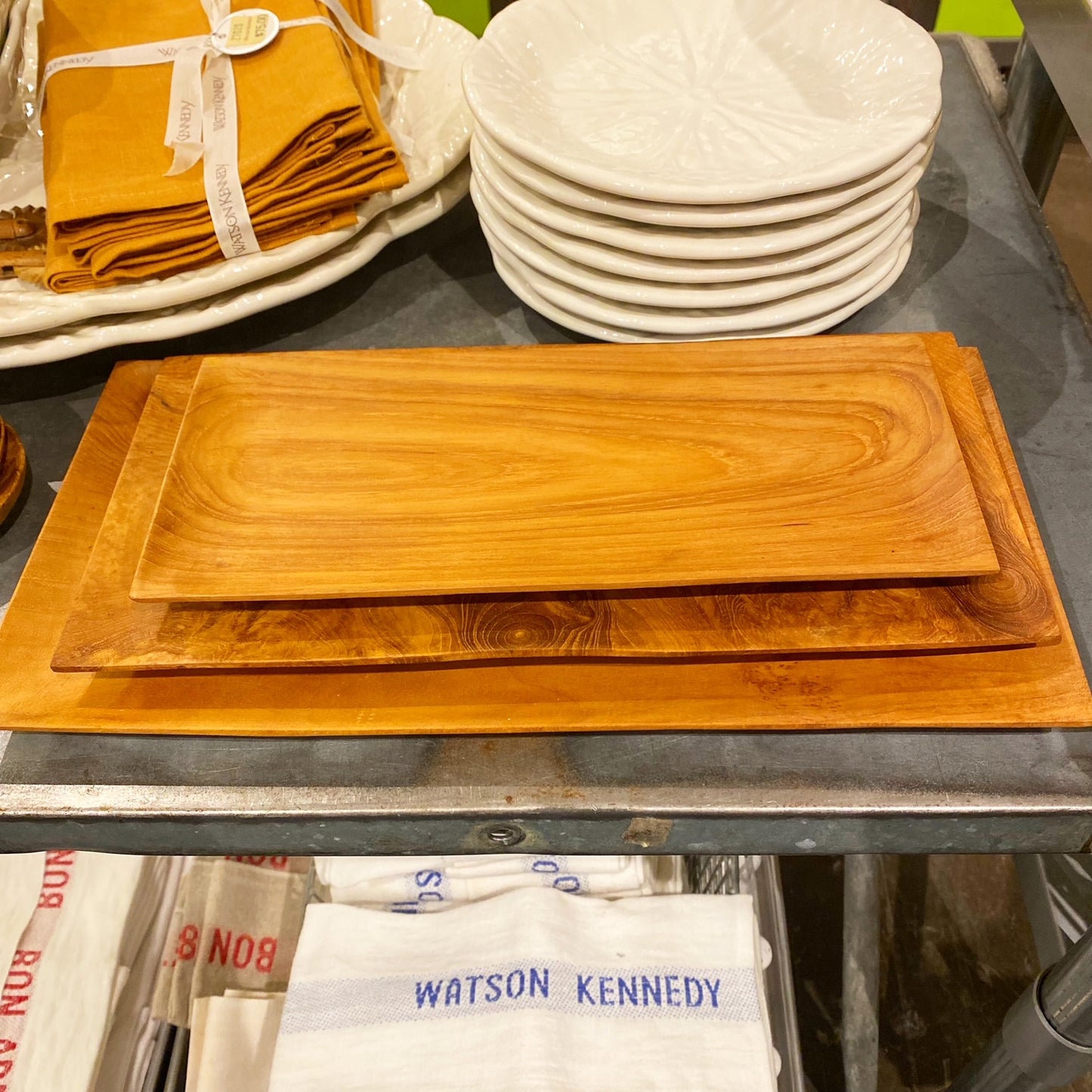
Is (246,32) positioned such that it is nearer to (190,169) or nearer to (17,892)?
(190,169)

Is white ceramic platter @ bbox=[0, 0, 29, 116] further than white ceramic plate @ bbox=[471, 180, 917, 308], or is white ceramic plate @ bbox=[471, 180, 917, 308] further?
white ceramic platter @ bbox=[0, 0, 29, 116]

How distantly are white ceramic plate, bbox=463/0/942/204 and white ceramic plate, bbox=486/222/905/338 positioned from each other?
0.08m

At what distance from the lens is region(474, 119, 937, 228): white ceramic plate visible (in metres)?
0.51

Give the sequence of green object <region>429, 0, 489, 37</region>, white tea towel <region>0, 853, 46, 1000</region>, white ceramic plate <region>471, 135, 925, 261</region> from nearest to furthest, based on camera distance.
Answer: white ceramic plate <region>471, 135, 925, 261</region> < white tea towel <region>0, 853, 46, 1000</region> < green object <region>429, 0, 489, 37</region>

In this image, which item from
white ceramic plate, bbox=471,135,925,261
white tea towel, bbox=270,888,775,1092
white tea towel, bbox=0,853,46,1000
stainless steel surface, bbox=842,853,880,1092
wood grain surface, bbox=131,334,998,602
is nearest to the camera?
wood grain surface, bbox=131,334,998,602

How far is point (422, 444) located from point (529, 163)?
186 mm

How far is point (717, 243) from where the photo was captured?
1.73ft

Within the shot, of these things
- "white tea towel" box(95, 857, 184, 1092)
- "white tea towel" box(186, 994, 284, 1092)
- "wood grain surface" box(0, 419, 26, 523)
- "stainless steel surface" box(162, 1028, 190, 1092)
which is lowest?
"stainless steel surface" box(162, 1028, 190, 1092)

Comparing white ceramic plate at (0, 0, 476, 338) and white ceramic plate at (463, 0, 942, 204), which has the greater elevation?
white ceramic plate at (463, 0, 942, 204)

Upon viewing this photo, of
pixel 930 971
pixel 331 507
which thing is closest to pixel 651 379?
pixel 331 507

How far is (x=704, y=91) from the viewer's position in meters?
0.63

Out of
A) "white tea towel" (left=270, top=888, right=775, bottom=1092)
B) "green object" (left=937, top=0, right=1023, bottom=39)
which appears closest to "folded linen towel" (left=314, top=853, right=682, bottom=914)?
"white tea towel" (left=270, top=888, right=775, bottom=1092)

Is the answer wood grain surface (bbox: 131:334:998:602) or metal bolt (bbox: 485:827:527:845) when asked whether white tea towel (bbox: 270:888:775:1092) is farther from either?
wood grain surface (bbox: 131:334:998:602)

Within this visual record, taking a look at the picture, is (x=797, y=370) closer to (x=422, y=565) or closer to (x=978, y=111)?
(x=422, y=565)
